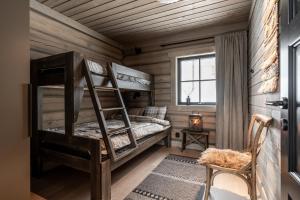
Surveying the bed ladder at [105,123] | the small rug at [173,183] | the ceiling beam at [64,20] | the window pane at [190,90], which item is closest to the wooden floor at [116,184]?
the small rug at [173,183]

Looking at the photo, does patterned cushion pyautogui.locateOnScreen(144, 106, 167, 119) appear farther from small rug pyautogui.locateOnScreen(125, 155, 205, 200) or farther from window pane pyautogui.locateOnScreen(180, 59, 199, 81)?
small rug pyautogui.locateOnScreen(125, 155, 205, 200)

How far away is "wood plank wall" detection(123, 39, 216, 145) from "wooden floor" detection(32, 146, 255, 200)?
1231 millimetres

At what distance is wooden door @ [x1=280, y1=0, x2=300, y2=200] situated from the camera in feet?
2.44

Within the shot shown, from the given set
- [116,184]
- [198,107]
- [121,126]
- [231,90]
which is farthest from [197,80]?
[116,184]

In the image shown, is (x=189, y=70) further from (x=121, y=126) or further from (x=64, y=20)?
(x=64, y=20)

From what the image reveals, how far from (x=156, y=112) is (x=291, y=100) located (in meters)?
2.96

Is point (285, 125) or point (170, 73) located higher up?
point (170, 73)

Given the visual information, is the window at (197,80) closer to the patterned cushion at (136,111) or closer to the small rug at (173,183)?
the patterned cushion at (136,111)

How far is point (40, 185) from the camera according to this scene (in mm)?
2105

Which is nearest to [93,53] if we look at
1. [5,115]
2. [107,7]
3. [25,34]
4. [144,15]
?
[107,7]

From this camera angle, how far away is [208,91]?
3.62 m

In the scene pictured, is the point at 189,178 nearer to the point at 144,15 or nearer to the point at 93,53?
the point at 144,15

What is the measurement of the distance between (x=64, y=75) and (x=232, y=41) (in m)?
2.88

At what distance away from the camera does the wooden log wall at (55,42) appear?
249 cm
